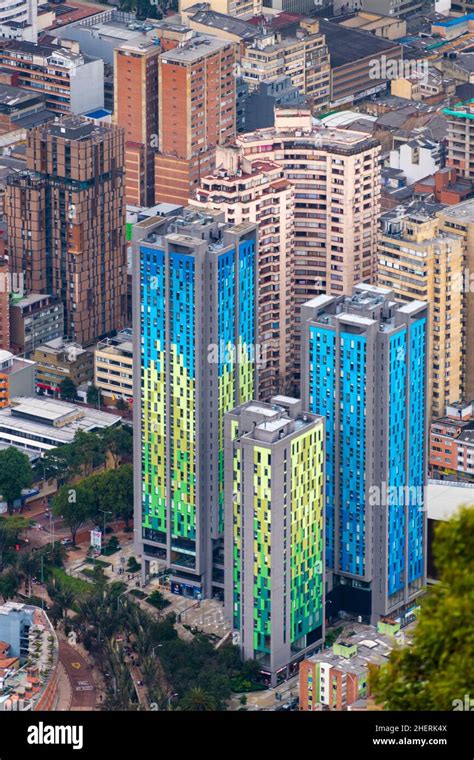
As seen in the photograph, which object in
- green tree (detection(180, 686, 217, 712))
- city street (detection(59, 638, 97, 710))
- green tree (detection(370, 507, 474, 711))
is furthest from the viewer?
city street (detection(59, 638, 97, 710))

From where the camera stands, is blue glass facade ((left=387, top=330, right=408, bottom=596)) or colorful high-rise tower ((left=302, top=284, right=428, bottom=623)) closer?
colorful high-rise tower ((left=302, top=284, right=428, bottom=623))

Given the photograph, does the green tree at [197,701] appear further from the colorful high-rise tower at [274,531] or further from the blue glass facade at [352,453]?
the blue glass facade at [352,453]

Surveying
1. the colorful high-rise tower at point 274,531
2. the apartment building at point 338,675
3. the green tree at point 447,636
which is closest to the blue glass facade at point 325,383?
the colorful high-rise tower at point 274,531

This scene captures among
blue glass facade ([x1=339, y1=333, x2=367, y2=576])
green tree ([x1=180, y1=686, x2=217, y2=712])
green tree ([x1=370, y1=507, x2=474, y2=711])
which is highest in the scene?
green tree ([x1=370, y1=507, x2=474, y2=711])

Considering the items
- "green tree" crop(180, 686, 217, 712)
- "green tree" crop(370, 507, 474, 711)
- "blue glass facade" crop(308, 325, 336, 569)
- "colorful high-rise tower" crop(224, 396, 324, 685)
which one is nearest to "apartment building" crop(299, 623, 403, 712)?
"colorful high-rise tower" crop(224, 396, 324, 685)

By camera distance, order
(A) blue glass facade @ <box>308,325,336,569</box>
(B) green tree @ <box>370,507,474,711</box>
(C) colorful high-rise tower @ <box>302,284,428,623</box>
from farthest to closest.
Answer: (A) blue glass facade @ <box>308,325,336,569</box>, (C) colorful high-rise tower @ <box>302,284,428,623</box>, (B) green tree @ <box>370,507,474,711</box>

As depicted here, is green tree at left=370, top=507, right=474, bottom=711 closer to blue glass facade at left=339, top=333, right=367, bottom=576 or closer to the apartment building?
the apartment building

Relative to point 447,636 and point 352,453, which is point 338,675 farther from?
point 447,636
